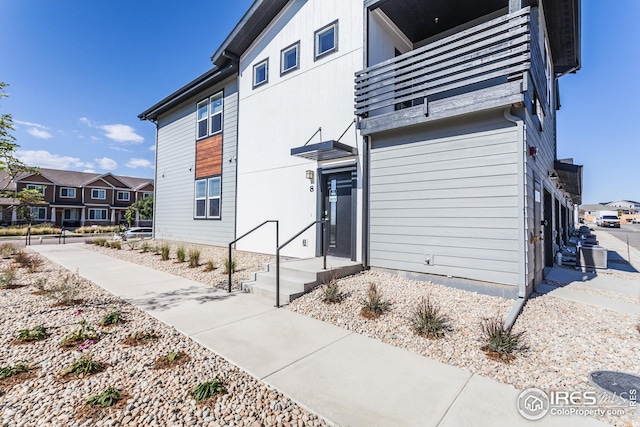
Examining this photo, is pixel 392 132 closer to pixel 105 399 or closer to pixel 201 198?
pixel 105 399

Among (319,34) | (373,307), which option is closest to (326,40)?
(319,34)

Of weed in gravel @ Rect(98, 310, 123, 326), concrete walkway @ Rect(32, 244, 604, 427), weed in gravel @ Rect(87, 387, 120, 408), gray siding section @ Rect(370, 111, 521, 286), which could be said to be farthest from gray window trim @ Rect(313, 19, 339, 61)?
weed in gravel @ Rect(87, 387, 120, 408)

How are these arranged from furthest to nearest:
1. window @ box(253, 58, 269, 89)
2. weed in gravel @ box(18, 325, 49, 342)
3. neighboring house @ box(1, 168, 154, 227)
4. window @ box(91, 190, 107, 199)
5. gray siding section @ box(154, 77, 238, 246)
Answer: window @ box(91, 190, 107, 199)
neighboring house @ box(1, 168, 154, 227)
gray siding section @ box(154, 77, 238, 246)
window @ box(253, 58, 269, 89)
weed in gravel @ box(18, 325, 49, 342)

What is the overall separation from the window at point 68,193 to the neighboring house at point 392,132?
3435cm

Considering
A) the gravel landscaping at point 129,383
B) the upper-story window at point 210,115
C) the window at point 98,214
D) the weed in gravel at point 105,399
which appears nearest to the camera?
the gravel landscaping at point 129,383

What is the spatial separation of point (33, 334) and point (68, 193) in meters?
42.1

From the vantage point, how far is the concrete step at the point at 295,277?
17.1 feet

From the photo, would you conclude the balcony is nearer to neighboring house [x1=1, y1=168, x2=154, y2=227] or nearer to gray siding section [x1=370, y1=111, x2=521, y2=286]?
gray siding section [x1=370, y1=111, x2=521, y2=286]

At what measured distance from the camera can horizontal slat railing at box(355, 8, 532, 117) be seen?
4.61m

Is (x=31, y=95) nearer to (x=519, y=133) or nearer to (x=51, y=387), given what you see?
(x=51, y=387)

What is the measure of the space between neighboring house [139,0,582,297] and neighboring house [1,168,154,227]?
98.3 feet

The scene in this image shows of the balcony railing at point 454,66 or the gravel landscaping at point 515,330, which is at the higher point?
the balcony railing at point 454,66

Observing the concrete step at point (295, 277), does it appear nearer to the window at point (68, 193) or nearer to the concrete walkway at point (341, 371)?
the concrete walkway at point (341, 371)
